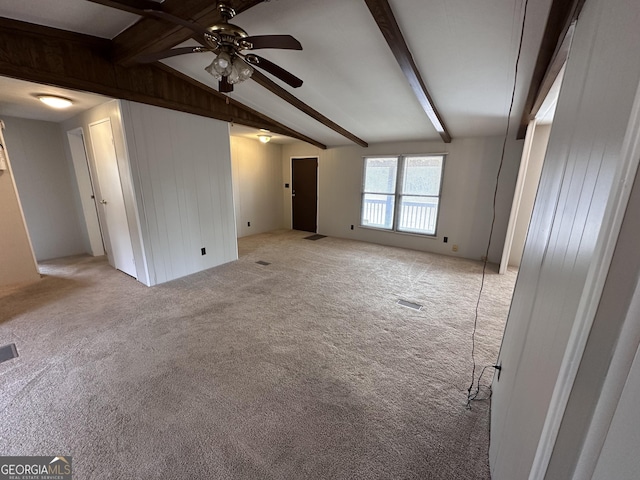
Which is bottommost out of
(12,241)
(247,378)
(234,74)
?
(247,378)

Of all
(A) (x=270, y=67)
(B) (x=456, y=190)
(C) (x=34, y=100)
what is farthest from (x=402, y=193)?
(C) (x=34, y=100)

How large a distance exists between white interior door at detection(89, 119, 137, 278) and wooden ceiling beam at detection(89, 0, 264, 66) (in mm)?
1050

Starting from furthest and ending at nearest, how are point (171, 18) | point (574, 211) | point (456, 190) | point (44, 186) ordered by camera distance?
1. point (456, 190)
2. point (44, 186)
3. point (171, 18)
4. point (574, 211)

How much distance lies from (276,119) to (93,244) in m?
3.91

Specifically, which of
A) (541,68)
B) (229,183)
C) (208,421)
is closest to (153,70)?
(229,183)

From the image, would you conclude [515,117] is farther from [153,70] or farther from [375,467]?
[153,70]

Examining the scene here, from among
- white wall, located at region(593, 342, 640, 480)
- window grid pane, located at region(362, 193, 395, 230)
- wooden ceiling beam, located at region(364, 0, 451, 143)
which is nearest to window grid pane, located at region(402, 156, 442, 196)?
window grid pane, located at region(362, 193, 395, 230)

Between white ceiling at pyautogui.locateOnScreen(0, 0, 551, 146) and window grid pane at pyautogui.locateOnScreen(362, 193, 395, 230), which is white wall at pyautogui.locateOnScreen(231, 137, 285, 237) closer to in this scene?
white ceiling at pyautogui.locateOnScreen(0, 0, 551, 146)

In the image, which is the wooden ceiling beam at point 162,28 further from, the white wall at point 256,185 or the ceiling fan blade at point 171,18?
the white wall at point 256,185

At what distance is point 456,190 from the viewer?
453 cm

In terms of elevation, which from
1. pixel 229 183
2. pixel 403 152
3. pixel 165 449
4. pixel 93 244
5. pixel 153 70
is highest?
pixel 153 70

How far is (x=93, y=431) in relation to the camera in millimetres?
1426

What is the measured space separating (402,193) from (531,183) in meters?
2.01

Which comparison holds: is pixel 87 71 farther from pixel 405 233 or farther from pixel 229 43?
pixel 405 233
